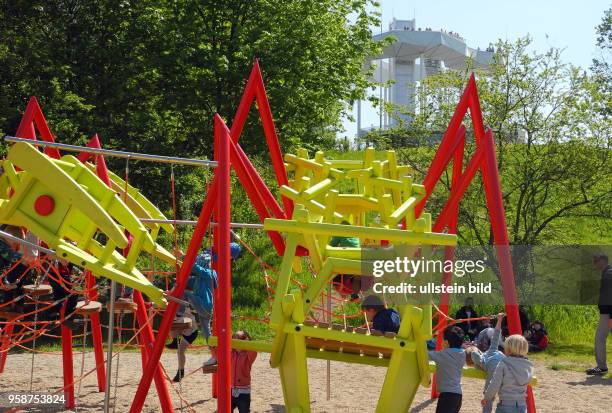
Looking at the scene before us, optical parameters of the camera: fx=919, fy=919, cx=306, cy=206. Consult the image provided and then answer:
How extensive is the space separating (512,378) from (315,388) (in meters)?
4.68

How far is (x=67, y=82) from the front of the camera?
18891mm

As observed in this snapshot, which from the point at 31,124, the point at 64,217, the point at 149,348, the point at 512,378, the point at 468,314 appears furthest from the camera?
the point at 468,314

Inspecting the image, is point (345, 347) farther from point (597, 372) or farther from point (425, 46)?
point (425, 46)

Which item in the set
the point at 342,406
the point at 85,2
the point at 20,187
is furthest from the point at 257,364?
the point at 85,2

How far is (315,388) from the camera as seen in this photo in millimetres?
11203

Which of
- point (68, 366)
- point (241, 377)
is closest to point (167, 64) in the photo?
point (68, 366)

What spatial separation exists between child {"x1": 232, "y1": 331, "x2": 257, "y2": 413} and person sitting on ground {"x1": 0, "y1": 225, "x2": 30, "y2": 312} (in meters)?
2.47

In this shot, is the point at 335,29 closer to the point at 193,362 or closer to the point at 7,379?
the point at 193,362

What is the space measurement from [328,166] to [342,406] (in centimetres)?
308

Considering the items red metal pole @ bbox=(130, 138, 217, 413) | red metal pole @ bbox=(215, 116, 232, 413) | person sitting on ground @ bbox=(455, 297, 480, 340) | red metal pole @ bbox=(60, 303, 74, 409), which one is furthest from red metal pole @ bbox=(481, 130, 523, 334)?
red metal pole @ bbox=(60, 303, 74, 409)

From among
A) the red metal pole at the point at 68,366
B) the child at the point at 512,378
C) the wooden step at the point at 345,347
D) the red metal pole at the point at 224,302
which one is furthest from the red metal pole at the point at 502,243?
the red metal pole at the point at 68,366

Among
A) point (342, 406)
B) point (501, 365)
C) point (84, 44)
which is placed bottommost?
point (342, 406)

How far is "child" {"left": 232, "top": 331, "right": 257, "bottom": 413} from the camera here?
26.7 ft

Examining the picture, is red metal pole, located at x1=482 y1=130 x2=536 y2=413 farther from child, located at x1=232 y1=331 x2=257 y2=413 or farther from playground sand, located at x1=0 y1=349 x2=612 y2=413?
playground sand, located at x1=0 y1=349 x2=612 y2=413
